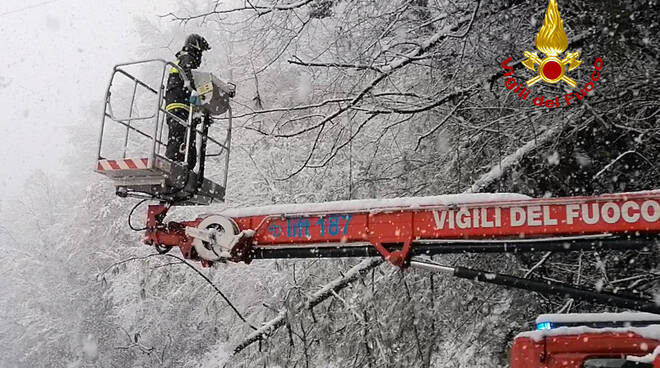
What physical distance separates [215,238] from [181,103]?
123cm

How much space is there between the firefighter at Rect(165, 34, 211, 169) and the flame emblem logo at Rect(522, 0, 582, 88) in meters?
2.95

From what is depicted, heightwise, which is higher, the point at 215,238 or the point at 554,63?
the point at 554,63

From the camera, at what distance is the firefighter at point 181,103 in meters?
4.88

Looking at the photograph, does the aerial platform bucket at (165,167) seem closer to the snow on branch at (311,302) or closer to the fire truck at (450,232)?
the fire truck at (450,232)

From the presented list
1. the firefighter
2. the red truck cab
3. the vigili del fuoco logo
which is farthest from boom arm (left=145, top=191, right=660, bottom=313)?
the vigili del fuoco logo

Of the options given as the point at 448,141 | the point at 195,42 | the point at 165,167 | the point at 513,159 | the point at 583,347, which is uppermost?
the point at 195,42

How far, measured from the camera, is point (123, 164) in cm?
437

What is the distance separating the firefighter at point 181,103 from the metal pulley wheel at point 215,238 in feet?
1.88

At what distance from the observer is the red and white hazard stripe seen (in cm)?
427

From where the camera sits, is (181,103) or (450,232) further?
(181,103)

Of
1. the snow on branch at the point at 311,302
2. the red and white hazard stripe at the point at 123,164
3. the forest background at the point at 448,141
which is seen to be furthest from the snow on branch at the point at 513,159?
the red and white hazard stripe at the point at 123,164

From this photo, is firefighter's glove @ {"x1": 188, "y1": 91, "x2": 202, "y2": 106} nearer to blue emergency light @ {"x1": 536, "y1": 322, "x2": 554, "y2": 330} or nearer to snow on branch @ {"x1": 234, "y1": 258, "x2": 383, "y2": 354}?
snow on branch @ {"x1": 234, "y1": 258, "x2": 383, "y2": 354}

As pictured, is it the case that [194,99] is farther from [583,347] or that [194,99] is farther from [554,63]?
[554,63]

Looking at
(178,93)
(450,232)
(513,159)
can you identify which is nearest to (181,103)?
(178,93)
